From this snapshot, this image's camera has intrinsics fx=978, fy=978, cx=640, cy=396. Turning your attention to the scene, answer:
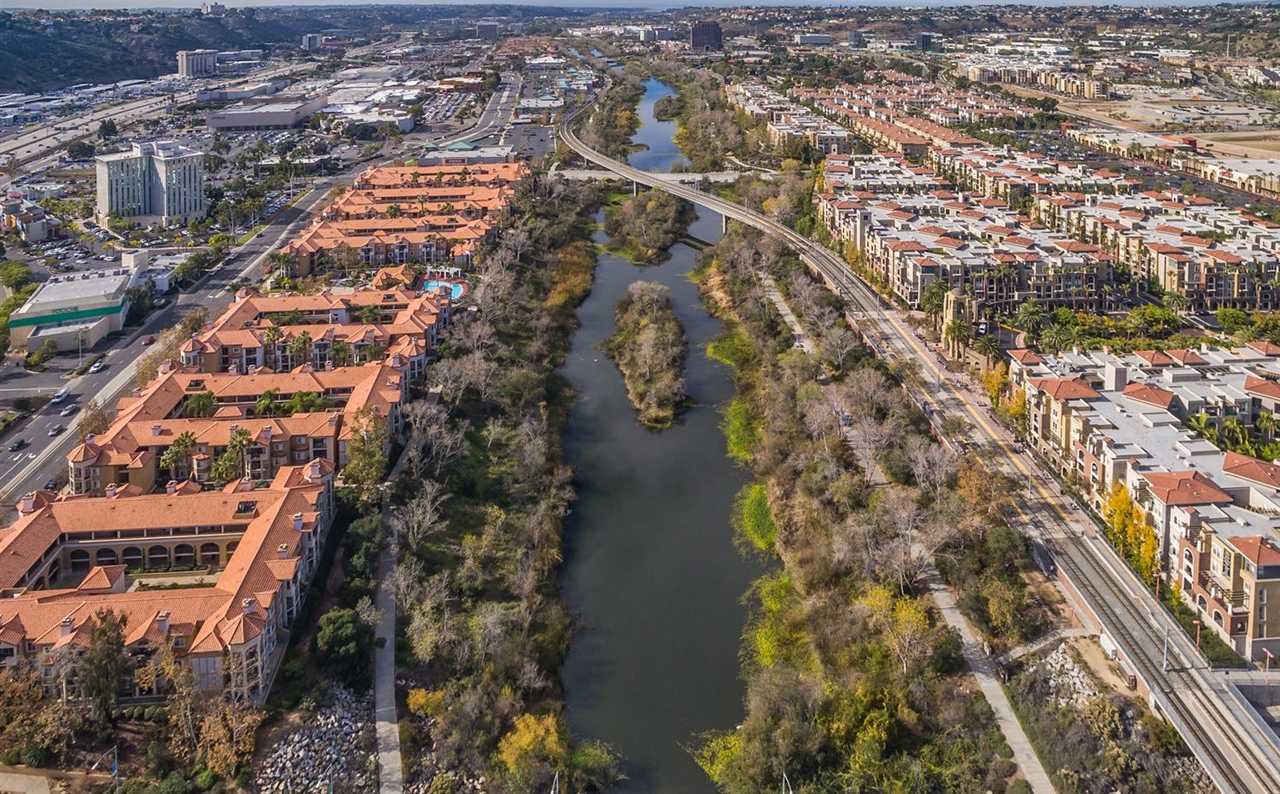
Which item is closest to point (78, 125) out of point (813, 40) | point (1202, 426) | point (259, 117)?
point (259, 117)

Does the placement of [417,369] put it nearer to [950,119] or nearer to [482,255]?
[482,255]

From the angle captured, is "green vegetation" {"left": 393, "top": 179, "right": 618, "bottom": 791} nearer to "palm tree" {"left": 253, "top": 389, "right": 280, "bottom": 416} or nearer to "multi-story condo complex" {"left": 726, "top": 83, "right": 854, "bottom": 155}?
"palm tree" {"left": 253, "top": 389, "right": 280, "bottom": 416}

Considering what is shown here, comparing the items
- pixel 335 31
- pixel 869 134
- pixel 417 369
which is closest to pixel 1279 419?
pixel 417 369

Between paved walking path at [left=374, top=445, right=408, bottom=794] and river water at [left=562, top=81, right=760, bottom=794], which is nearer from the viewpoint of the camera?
paved walking path at [left=374, top=445, right=408, bottom=794]

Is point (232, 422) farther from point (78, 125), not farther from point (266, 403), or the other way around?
point (78, 125)

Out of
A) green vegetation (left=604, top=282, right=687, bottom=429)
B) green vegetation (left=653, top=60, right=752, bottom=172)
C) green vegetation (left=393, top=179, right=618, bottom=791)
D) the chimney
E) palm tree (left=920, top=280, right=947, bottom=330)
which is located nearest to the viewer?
green vegetation (left=393, top=179, right=618, bottom=791)

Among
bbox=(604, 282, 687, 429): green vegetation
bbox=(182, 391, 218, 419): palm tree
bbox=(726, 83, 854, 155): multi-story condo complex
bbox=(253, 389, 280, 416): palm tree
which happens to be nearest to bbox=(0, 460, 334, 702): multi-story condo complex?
bbox=(253, 389, 280, 416): palm tree
